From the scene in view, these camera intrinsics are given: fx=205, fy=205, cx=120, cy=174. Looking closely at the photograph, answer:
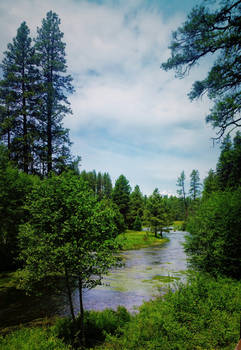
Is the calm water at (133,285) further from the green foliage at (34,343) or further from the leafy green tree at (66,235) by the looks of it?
the leafy green tree at (66,235)

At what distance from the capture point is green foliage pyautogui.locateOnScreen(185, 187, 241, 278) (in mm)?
10859

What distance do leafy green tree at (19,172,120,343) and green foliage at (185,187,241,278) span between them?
21.5 ft

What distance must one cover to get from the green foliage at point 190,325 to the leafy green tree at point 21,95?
54.7 feet

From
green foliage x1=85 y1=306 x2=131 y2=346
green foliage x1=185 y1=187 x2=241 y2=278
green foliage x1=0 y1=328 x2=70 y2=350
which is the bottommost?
green foliage x1=85 y1=306 x2=131 y2=346

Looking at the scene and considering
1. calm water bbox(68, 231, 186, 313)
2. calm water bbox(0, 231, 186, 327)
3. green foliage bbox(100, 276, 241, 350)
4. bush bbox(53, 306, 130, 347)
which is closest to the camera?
green foliage bbox(100, 276, 241, 350)

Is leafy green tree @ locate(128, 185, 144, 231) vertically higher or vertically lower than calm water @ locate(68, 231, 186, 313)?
higher

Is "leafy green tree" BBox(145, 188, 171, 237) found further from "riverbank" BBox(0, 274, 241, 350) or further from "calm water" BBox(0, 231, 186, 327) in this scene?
"riverbank" BBox(0, 274, 241, 350)

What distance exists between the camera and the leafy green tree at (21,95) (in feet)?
62.8

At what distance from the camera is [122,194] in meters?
52.8

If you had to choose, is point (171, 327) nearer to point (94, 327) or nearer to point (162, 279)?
point (94, 327)

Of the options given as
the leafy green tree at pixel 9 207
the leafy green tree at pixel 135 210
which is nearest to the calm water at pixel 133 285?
the leafy green tree at pixel 9 207

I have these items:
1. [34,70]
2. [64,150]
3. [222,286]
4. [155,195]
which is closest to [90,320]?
[222,286]

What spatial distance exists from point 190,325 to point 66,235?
473 cm

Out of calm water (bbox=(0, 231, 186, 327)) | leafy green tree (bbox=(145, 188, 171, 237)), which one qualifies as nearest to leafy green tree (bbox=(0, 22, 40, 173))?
calm water (bbox=(0, 231, 186, 327))
